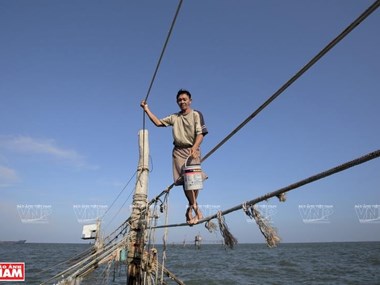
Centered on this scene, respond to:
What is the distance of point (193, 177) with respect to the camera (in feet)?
14.9

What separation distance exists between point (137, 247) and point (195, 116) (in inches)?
205

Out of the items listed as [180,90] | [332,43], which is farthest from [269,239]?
[180,90]

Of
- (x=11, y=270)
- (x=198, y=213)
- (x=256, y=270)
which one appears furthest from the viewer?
(x=256, y=270)

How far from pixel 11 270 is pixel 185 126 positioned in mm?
3723

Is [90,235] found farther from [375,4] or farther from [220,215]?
[375,4]

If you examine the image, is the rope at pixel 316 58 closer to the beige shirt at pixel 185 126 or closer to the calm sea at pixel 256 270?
the beige shirt at pixel 185 126

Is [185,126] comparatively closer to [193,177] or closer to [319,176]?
[193,177]

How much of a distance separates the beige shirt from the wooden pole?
3.95 metres

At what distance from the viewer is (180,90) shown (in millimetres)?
5250

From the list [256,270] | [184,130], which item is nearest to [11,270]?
Result: [184,130]

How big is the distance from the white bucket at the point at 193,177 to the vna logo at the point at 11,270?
119 inches

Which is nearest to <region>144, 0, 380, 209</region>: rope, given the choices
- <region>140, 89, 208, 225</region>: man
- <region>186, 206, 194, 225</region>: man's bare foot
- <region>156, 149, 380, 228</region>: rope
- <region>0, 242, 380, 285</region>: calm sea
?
<region>156, 149, 380, 228</region>: rope

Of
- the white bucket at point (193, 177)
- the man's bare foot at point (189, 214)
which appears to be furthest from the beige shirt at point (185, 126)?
the man's bare foot at point (189, 214)

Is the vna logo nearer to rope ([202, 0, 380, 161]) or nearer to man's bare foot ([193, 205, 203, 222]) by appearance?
man's bare foot ([193, 205, 203, 222])
